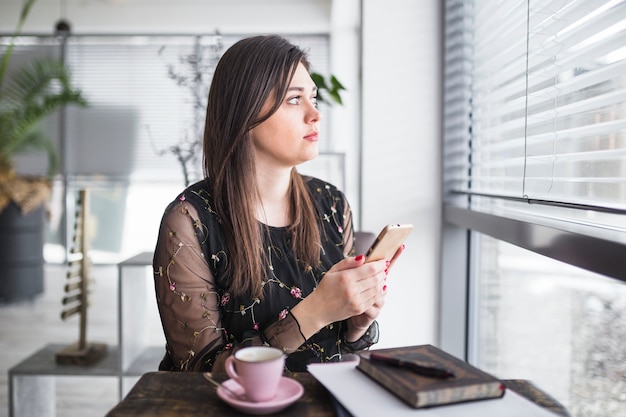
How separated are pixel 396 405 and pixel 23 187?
4617mm

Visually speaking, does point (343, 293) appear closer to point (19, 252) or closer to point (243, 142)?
point (243, 142)

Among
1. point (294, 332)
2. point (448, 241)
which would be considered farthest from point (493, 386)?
point (448, 241)

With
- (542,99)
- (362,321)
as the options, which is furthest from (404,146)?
(362,321)

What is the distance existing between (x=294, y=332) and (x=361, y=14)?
4.31 feet

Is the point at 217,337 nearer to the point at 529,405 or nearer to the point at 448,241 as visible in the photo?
the point at 529,405

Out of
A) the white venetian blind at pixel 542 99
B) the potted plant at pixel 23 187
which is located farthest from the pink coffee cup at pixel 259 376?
the potted plant at pixel 23 187

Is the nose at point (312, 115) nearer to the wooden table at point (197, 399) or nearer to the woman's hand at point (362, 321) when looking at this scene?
the woman's hand at point (362, 321)

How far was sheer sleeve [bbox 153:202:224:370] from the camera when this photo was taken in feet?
3.93

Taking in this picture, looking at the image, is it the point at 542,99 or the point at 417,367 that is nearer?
the point at 417,367

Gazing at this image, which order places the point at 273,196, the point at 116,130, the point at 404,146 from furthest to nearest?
the point at 116,130, the point at 404,146, the point at 273,196

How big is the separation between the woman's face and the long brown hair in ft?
0.07

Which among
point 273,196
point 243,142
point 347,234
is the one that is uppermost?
point 243,142

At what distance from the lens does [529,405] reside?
71cm

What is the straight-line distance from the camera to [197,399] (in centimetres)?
78
